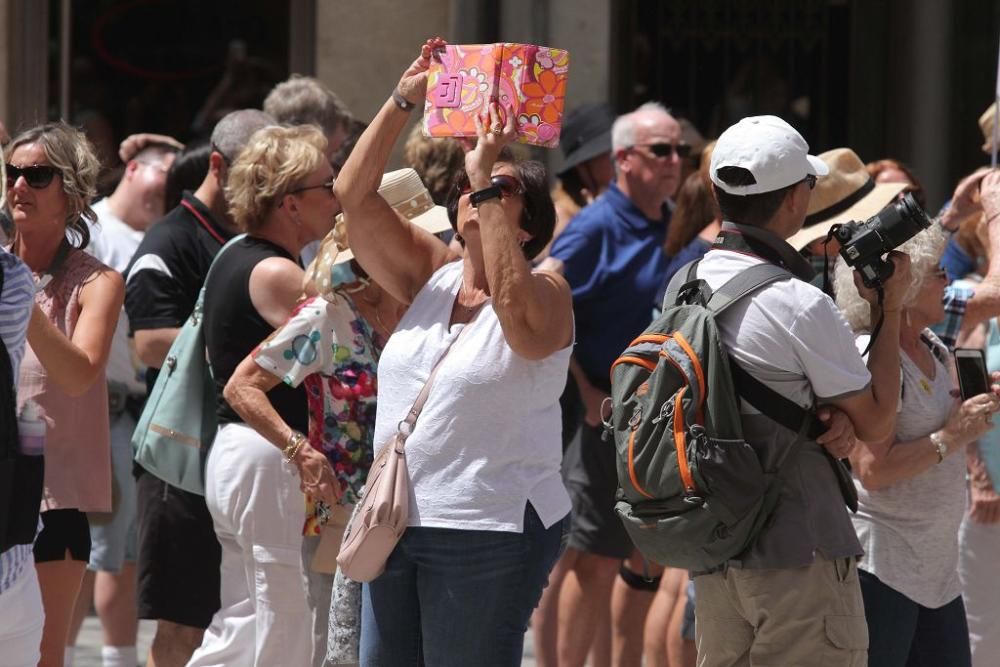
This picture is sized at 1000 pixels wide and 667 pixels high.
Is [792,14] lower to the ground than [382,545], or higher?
higher

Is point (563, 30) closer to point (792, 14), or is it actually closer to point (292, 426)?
point (792, 14)

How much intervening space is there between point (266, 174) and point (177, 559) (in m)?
1.26

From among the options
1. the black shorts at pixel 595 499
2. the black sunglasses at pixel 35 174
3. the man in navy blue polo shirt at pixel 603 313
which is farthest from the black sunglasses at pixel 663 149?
the black sunglasses at pixel 35 174

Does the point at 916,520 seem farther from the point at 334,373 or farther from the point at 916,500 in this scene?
the point at 334,373

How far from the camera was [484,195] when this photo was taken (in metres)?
4.02

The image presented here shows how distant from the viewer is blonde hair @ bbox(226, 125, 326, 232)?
207 inches

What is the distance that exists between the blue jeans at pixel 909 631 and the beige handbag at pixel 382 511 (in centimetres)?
121

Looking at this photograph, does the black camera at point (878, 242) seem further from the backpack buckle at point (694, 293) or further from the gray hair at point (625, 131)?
the gray hair at point (625, 131)

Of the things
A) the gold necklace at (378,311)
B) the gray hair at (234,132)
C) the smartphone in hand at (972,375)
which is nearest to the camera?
the smartphone in hand at (972,375)

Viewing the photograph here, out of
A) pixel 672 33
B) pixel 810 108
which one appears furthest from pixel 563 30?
pixel 810 108

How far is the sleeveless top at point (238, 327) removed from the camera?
516cm

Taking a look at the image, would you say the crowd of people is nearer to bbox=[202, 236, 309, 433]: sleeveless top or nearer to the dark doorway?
bbox=[202, 236, 309, 433]: sleeveless top

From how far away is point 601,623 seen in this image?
677 cm

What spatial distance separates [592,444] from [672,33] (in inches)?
132
